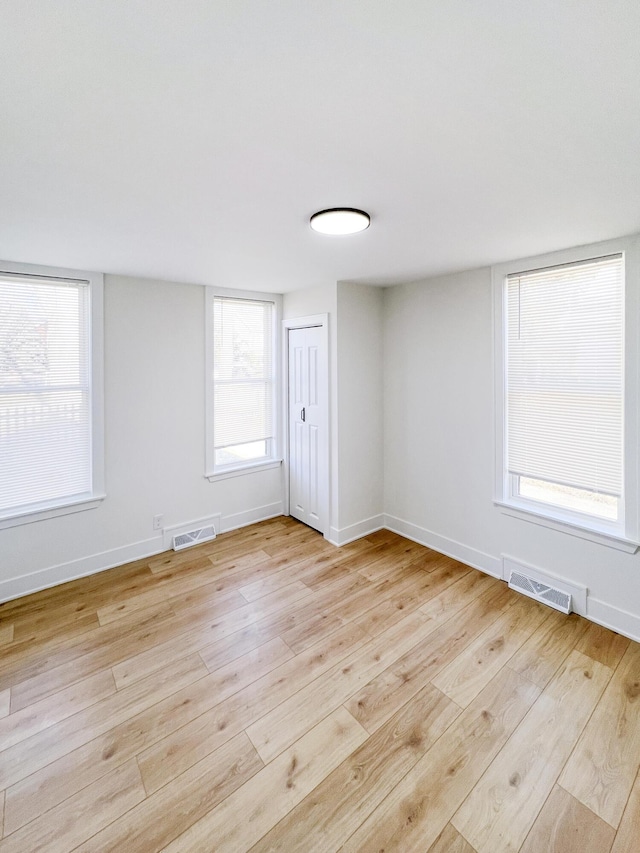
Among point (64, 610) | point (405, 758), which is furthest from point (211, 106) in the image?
point (64, 610)

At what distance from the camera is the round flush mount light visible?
184 cm

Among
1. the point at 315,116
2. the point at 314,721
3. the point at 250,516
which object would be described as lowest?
the point at 314,721

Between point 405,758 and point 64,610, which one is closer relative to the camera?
point 405,758

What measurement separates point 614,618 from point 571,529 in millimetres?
575

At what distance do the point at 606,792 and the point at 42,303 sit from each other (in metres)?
4.27

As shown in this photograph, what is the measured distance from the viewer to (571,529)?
263 cm

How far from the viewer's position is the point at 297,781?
1.55m

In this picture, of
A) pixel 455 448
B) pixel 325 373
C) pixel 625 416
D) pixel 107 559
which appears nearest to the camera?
pixel 625 416

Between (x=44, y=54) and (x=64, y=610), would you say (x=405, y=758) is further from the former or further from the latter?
(x=44, y=54)

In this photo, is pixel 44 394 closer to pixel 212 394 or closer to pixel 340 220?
pixel 212 394

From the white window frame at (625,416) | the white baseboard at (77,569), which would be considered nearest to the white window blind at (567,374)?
the white window frame at (625,416)

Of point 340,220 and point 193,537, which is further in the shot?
point 193,537

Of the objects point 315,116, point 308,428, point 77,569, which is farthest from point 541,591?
point 77,569

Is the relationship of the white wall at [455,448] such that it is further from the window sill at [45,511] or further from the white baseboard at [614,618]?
the window sill at [45,511]
